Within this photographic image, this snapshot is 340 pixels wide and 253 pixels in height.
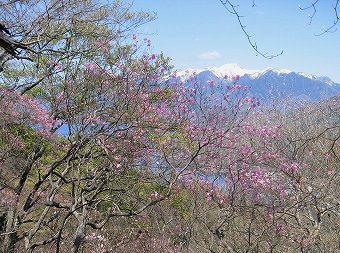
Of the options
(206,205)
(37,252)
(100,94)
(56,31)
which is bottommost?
(37,252)

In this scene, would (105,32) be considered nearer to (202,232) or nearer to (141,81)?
(141,81)

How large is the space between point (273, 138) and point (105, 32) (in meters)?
7.12

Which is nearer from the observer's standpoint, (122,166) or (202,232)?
(122,166)

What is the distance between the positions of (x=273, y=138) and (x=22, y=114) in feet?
28.3

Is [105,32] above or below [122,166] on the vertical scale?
above

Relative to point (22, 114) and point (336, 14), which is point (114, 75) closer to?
point (22, 114)

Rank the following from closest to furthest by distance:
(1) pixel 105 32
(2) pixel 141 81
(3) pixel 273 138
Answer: (2) pixel 141 81, (1) pixel 105 32, (3) pixel 273 138

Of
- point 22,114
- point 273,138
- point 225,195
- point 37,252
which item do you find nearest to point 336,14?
point 225,195

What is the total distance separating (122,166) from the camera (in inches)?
320

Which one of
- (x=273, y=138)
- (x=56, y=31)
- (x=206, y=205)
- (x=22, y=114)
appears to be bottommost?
(x=206, y=205)

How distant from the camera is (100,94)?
30.4 feet

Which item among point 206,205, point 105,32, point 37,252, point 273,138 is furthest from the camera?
point 273,138

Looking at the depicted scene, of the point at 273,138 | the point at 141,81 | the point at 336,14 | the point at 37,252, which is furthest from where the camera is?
the point at 273,138

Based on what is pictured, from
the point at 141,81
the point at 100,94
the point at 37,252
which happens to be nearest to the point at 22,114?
the point at 100,94
